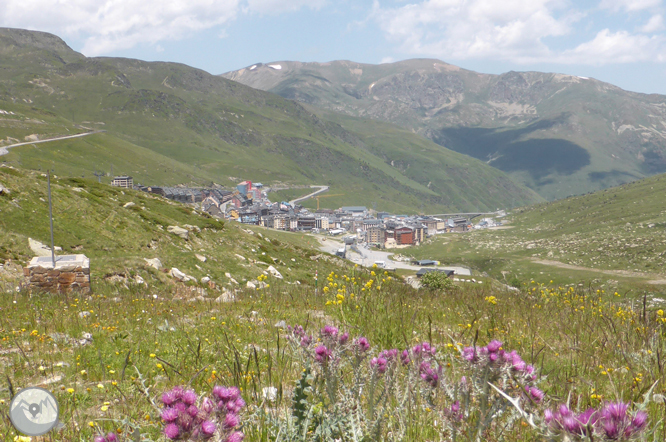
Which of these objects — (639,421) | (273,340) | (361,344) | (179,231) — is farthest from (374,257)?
(639,421)

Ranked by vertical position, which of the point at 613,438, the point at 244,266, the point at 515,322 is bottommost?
the point at 244,266

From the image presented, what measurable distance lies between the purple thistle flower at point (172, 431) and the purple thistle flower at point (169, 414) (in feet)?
0.10

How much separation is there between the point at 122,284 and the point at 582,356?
812 inches

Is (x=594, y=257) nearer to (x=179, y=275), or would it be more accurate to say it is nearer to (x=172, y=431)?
(x=179, y=275)

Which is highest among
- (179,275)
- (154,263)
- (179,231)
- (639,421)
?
(639,421)

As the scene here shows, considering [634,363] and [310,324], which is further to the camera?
[310,324]

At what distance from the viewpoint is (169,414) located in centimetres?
212

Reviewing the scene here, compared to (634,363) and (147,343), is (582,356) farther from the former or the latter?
(147,343)

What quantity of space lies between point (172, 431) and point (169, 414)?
9 centimetres

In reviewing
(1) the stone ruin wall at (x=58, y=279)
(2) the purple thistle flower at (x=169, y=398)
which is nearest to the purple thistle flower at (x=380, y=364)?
(2) the purple thistle flower at (x=169, y=398)

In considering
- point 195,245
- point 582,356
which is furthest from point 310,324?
point 195,245

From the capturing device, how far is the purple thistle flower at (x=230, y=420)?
7.73ft

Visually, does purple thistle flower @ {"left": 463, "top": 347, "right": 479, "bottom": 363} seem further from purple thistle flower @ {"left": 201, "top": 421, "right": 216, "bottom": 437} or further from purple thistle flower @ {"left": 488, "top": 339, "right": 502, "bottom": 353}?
purple thistle flower @ {"left": 201, "top": 421, "right": 216, "bottom": 437}

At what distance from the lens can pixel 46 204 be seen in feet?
107
